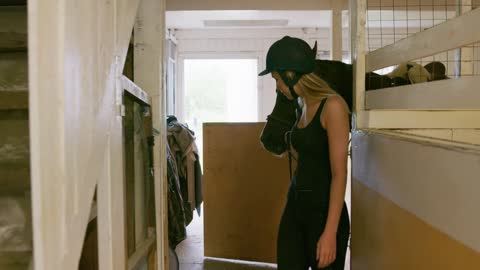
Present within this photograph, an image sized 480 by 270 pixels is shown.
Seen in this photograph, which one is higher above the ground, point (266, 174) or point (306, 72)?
point (306, 72)

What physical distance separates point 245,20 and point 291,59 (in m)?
3.71

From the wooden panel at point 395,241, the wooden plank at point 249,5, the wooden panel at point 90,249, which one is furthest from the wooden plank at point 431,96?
the wooden plank at point 249,5

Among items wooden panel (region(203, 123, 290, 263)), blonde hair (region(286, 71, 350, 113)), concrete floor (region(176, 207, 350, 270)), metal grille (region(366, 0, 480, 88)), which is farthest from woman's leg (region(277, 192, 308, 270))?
concrete floor (region(176, 207, 350, 270))

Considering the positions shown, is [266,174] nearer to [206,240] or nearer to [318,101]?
[206,240]

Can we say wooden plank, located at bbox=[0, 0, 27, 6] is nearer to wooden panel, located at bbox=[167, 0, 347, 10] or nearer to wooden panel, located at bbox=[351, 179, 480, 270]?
wooden panel, located at bbox=[351, 179, 480, 270]

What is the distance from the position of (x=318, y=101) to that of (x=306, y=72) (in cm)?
11

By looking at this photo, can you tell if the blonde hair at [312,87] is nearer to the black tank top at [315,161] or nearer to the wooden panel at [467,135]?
the black tank top at [315,161]

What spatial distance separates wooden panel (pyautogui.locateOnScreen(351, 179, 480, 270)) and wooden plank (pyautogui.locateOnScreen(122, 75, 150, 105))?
921 millimetres

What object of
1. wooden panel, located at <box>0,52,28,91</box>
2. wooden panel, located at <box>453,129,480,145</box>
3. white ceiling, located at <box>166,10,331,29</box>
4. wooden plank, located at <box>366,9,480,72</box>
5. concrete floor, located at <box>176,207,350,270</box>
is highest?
white ceiling, located at <box>166,10,331,29</box>

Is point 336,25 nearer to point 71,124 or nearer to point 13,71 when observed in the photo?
point 13,71

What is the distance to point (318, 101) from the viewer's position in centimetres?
161

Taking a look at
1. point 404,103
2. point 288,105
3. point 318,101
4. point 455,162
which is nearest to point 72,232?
point 455,162

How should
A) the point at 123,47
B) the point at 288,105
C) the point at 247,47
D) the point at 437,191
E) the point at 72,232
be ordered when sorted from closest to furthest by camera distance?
the point at 72,232
the point at 437,191
the point at 123,47
the point at 288,105
the point at 247,47

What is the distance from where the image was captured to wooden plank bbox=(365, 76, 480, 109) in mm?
1263
